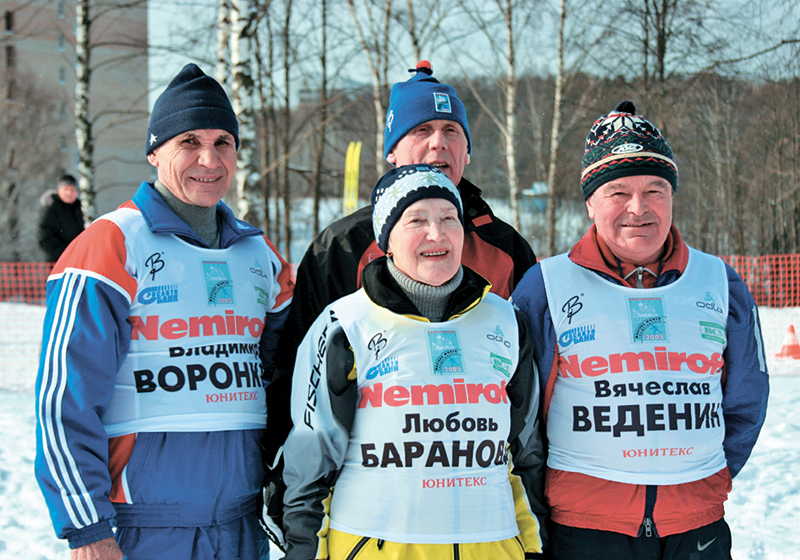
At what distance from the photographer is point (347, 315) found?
1867 millimetres

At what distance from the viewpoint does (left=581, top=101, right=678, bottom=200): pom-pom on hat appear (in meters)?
2.13

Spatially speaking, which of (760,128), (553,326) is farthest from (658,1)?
(553,326)

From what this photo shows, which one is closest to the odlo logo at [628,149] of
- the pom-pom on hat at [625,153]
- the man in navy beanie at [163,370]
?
the pom-pom on hat at [625,153]

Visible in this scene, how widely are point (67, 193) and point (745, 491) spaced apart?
8677 mm

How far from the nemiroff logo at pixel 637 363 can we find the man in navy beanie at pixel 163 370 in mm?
1065

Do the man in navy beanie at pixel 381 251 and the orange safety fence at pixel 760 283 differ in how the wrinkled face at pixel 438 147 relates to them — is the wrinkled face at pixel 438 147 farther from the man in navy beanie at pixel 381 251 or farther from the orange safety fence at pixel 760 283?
the orange safety fence at pixel 760 283

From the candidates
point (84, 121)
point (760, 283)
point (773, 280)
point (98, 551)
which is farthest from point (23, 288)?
point (773, 280)

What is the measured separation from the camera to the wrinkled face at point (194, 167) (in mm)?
2176

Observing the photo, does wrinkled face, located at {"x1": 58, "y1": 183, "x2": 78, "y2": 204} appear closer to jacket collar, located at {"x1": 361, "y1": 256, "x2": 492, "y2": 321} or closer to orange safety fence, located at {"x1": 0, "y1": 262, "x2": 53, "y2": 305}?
orange safety fence, located at {"x1": 0, "y1": 262, "x2": 53, "y2": 305}

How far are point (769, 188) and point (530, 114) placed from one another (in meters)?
13.4

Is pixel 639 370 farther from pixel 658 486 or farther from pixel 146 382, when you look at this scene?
pixel 146 382

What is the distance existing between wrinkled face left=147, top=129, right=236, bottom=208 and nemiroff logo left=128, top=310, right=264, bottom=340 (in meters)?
0.42

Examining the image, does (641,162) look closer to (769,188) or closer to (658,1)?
(658,1)

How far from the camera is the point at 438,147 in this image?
8.13 ft
